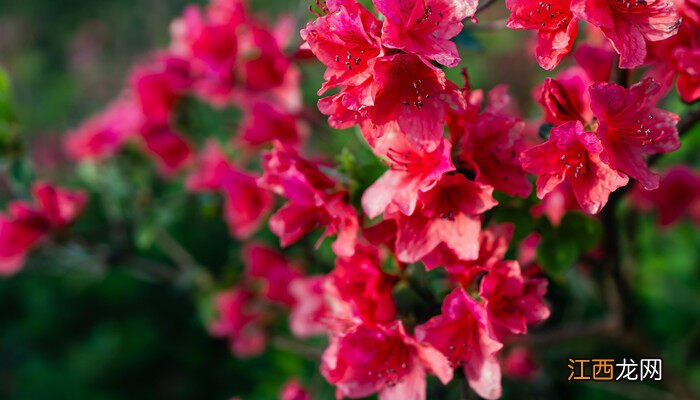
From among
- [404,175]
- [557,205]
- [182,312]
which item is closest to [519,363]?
[557,205]

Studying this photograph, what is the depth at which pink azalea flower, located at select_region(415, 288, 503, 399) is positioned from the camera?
69cm

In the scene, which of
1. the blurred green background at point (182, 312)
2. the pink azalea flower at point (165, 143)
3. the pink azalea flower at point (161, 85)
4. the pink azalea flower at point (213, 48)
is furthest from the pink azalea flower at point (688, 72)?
the pink azalea flower at point (165, 143)

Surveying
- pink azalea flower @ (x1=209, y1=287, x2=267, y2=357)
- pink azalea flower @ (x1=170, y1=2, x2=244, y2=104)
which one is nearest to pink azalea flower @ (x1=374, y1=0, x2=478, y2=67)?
pink azalea flower @ (x1=170, y1=2, x2=244, y2=104)

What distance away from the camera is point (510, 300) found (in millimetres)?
716

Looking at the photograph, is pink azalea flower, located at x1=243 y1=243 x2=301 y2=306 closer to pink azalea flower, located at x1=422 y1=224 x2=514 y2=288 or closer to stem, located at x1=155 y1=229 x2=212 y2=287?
stem, located at x1=155 y1=229 x2=212 y2=287

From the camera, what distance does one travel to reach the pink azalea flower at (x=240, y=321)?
57.9 inches

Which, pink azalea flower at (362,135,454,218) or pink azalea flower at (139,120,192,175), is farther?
pink azalea flower at (139,120,192,175)

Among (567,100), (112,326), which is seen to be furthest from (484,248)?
(112,326)

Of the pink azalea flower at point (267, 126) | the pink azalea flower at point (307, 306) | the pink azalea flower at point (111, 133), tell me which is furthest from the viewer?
the pink azalea flower at point (111, 133)

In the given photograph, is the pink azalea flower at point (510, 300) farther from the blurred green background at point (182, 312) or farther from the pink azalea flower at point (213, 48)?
the pink azalea flower at point (213, 48)

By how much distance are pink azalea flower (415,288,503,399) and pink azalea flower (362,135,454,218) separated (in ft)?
0.36

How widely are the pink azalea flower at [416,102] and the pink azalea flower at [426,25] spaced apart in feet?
0.08

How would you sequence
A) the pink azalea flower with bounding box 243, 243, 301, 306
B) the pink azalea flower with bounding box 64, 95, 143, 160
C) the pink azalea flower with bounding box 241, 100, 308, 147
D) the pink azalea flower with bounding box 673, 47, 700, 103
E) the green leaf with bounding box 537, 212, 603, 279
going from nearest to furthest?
the pink azalea flower with bounding box 673, 47, 700, 103 < the green leaf with bounding box 537, 212, 603, 279 < the pink azalea flower with bounding box 241, 100, 308, 147 < the pink azalea flower with bounding box 243, 243, 301, 306 < the pink azalea flower with bounding box 64, 95, 143, 160

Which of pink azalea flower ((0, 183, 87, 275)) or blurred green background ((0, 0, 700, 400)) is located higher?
pink azalea flower ((0, 183, 87, 275))
